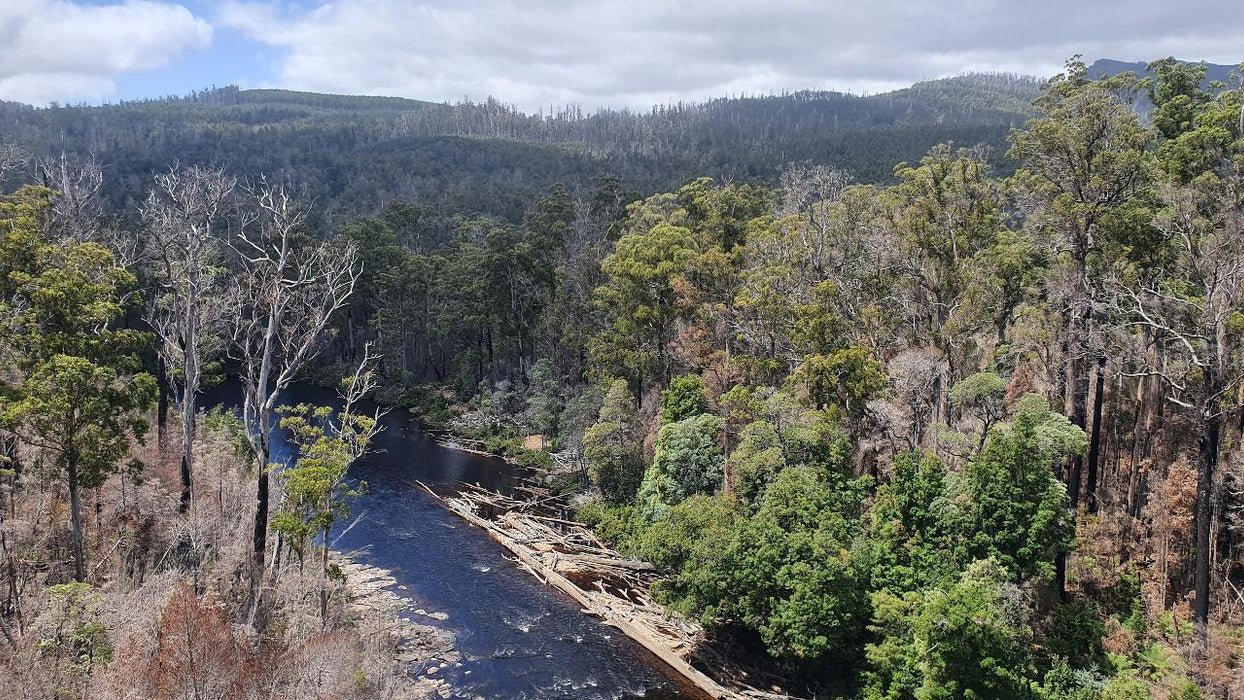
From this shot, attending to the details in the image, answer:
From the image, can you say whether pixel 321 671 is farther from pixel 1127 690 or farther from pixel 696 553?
pixel 1127 690

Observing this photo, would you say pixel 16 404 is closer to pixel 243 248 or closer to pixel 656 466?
pixel 656 466

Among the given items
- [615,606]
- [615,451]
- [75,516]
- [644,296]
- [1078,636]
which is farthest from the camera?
[644,296]

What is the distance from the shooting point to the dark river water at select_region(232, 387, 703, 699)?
24672 mm

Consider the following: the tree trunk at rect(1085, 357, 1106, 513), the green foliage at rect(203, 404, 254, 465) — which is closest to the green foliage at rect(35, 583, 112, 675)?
the green foliage at rect(203, 404, 254, 465)

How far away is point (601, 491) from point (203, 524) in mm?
20900

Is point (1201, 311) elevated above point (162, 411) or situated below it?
above

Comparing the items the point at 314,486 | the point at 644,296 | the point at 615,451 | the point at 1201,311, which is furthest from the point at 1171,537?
the point at 644,296

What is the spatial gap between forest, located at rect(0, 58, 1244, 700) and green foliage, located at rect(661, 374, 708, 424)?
256mm

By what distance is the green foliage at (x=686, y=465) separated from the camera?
110 feet

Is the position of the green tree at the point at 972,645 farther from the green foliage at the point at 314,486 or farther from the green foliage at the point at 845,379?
the green foliage at the point at 314,486

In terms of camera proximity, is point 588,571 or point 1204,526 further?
point 588,571

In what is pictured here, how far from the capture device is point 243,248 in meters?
85.5

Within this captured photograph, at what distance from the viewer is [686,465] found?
33875mm

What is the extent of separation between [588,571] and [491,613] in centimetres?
544
